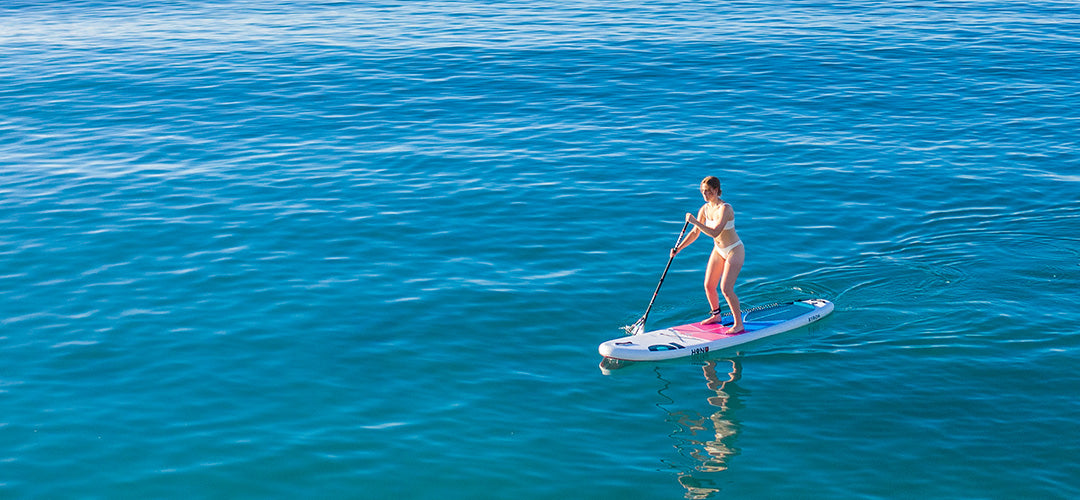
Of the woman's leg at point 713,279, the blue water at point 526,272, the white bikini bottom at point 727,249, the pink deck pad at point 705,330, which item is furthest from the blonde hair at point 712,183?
the blue water at point 526,272

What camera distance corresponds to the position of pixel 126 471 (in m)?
12.4

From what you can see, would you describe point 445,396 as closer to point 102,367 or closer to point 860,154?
point 102,367

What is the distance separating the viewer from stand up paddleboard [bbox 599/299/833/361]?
15.0m

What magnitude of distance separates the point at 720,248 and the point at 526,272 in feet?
13.2

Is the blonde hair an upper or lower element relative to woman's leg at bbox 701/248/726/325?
upper

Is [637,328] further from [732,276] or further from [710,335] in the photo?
[732,276]

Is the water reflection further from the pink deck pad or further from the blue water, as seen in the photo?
the pink deck pad

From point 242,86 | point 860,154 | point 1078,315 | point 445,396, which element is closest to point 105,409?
point 445,396

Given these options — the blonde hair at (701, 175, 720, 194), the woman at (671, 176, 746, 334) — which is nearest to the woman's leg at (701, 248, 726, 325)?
the woman at (671, 176, 746, 334)

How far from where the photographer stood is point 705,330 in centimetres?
1589

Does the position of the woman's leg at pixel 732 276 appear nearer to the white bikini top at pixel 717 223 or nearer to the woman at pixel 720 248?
the woman at pixel 720 248

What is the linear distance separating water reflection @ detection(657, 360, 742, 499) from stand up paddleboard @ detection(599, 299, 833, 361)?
481mm

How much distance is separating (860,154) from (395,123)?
1205 cm

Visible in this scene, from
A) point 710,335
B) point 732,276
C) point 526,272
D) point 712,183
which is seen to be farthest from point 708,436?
point 526,272
